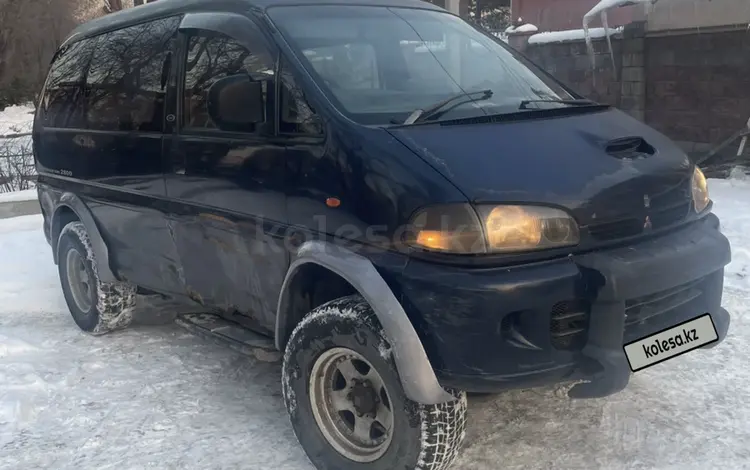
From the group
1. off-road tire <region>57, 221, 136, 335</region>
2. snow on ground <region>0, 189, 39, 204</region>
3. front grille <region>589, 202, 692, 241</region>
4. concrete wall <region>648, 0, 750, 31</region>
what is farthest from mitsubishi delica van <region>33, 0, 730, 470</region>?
snow on ground <region>0, 189, 39, 204</region>

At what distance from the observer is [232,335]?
13.0 ft

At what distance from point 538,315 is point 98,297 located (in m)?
3.31

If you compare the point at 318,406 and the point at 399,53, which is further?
the point at 399,53

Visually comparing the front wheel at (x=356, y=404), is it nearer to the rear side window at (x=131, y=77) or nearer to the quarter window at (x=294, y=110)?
the quarter window at (x=294, y=110)

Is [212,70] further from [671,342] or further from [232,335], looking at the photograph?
[671,342]

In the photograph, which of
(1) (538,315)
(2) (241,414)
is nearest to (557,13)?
(2) (241,414)

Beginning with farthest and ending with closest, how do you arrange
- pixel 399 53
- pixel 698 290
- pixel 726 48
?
pixel 726 48 < pixel 399 53 < pixel 698 290

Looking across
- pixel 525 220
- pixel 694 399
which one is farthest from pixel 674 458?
pixel 525 220

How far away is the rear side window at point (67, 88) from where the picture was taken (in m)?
5.04

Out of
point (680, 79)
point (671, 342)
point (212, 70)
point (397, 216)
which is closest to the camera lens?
point (397, 216)

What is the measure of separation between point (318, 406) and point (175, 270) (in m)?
1.40

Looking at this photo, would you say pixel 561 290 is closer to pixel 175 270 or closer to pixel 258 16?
pixel 258 16

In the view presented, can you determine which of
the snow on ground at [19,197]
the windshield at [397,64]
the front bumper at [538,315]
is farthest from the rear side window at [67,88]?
the snow on ground at [19,197]

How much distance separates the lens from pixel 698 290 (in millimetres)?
3180
